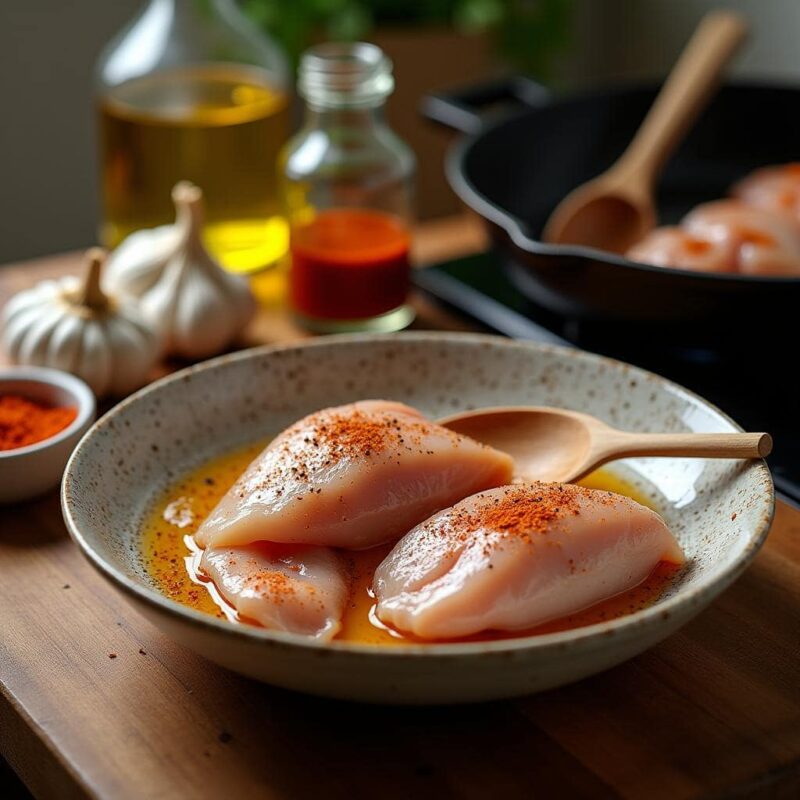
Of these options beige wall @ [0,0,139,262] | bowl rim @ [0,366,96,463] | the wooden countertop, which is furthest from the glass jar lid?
beige wall @ [0,0,139,262]

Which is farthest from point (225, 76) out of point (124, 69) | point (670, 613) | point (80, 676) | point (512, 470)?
point (670, 613)

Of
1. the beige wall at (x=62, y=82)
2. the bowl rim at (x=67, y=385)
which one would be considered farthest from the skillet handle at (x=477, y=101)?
the beige wall at (x=62, y=82)

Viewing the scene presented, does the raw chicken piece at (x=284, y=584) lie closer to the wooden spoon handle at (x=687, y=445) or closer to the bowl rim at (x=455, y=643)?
the bowl rim at (x=455, y=643)

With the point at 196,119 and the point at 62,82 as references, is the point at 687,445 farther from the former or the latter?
the point at 62,82

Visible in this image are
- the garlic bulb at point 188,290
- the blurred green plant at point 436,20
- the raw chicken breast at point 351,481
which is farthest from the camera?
the blurred green plant at point 436,20

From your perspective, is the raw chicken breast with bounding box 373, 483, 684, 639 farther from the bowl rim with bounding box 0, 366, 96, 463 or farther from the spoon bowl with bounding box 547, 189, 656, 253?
the spoon bowl with bounding box 547, 189, 656, 253
